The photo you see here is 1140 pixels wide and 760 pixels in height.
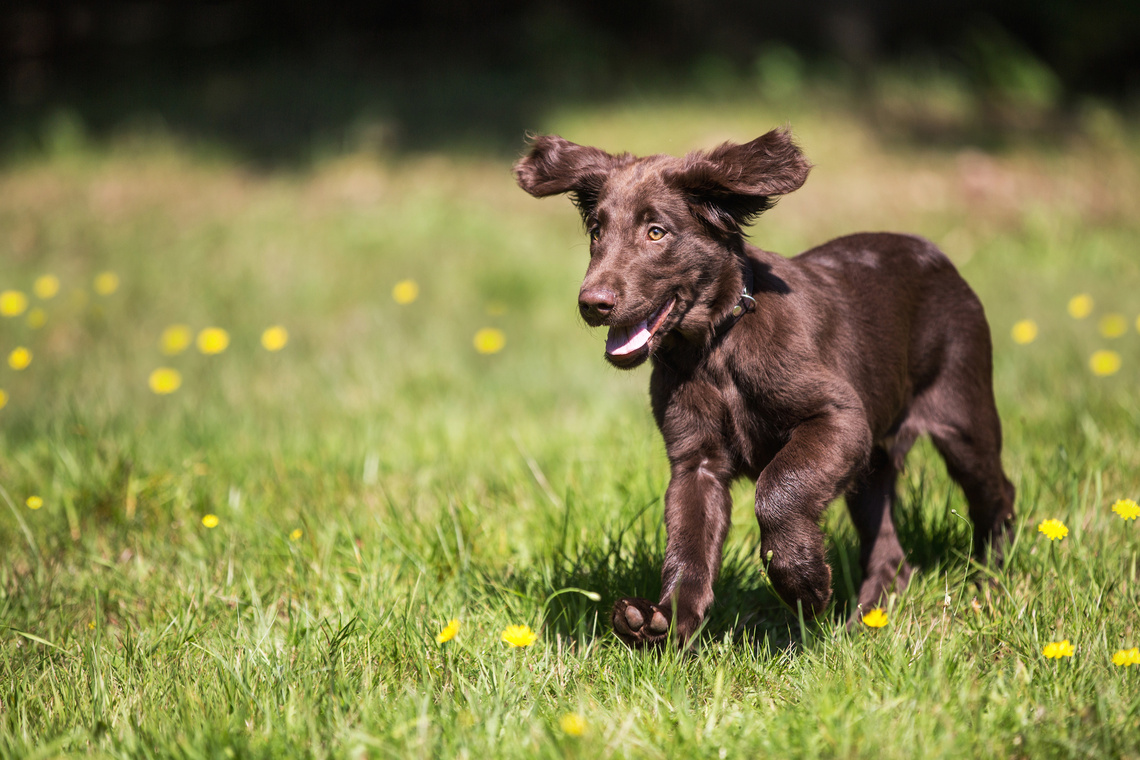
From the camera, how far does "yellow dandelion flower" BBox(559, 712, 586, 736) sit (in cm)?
190

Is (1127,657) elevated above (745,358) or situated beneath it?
situated beneath

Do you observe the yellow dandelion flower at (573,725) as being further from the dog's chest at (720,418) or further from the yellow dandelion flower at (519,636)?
the dog's chest at (720,418)

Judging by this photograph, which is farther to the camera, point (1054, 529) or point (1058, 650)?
point (1054, 529)

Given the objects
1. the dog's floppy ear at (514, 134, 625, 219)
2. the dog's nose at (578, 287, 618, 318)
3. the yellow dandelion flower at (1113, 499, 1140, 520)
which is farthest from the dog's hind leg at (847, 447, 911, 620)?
the dog's floppy ear at (514, 134, 625, 219)

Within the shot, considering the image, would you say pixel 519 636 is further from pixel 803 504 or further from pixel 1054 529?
pixel 1054 529

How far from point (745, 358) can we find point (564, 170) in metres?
0.81

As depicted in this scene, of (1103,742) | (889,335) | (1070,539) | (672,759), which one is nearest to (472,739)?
(672,759)

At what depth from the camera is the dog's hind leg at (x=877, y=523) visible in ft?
9.98

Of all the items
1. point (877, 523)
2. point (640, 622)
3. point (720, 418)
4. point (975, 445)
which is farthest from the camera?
point (877, 523)

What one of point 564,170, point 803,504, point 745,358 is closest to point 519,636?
point 803,504

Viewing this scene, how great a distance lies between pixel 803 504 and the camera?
240 centimetres

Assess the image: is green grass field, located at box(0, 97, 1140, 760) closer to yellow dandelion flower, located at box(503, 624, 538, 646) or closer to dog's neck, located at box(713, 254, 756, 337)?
yellow dandelion flower, located at box(503, 624, 538, 646)

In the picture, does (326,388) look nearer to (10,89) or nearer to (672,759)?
(672,759)

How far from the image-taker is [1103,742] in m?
1.92
